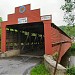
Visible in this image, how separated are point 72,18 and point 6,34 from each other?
11.8m

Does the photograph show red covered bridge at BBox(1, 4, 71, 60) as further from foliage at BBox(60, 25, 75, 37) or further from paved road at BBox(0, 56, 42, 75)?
foliage at BBox(60, 25, 75, 37)

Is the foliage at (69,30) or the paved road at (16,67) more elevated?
the foliage at (69,30)

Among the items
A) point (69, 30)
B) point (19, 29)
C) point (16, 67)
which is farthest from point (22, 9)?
point (69, 30)

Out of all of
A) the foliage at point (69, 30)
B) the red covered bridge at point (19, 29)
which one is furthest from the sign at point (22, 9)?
the foliage at point (69, 30)

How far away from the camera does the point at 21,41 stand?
2688 centimetres

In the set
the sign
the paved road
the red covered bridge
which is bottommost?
the paved road

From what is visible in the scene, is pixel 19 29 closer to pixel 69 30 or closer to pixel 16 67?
pixel 16 67

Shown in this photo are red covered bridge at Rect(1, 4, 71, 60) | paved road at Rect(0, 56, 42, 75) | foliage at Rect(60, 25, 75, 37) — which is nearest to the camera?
paved road at Rect(0, 56, 42, 75)

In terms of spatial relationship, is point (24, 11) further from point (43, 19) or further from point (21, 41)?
point (21, 41)

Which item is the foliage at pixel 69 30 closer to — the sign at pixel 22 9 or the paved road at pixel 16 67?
the sign at pixel 22 9

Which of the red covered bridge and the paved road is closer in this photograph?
the paved road

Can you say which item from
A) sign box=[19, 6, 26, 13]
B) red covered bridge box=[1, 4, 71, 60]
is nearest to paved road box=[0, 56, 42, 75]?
red covered bridge box=[1, 4, 71, 60]

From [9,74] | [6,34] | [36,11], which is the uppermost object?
[36,11]

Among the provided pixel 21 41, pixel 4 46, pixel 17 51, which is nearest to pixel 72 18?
pixel 21 41
